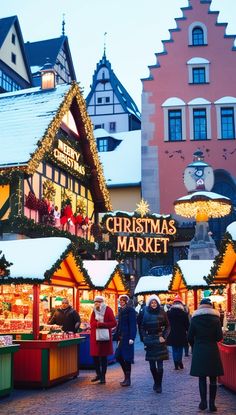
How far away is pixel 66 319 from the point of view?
13.5 m

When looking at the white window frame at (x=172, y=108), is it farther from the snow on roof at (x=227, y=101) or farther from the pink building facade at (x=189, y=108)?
the snow on roof at (x=227, y=101)

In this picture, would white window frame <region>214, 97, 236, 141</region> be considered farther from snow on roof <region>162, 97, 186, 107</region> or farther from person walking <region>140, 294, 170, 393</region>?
person walking <region>140, 294, 170, 393</region>

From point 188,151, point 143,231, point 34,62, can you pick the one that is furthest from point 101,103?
point 143,231

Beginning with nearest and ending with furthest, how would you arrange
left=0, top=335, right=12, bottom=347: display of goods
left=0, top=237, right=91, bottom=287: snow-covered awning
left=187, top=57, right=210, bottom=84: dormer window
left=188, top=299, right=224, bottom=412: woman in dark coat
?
left=188, top=299, right=224, bottom=412: woman in dark coat → left=0, top=335, right=12, bottom=347: display of goods → left=0, top=237, right=91, bottom=287: snow-covered awning → left=187, top=57, right=210, bottom=84: dormer window

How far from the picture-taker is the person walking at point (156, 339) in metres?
10.3

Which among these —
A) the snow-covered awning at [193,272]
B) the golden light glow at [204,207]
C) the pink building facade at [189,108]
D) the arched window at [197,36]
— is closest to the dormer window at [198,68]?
the pink building facade at [189,108]

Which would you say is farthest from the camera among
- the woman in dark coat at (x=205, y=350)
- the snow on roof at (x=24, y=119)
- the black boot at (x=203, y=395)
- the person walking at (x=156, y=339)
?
the snow on roof at (x=24, y=119)

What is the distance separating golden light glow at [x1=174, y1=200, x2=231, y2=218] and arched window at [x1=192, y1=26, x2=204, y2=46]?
12326 millimetres

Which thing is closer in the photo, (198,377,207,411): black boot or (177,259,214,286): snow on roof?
(198,377,207,411): black boot

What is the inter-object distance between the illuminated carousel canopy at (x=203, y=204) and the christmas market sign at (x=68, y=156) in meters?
4.19

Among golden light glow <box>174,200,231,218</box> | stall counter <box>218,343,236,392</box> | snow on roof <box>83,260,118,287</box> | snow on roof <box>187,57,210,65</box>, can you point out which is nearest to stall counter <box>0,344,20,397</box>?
stall counter <box>218,343,236,392</box>

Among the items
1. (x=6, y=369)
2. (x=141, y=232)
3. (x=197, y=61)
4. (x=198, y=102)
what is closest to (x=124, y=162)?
(x=198, y=102)

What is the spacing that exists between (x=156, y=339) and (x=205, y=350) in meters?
1.88

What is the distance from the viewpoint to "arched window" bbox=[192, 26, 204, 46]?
115ft
